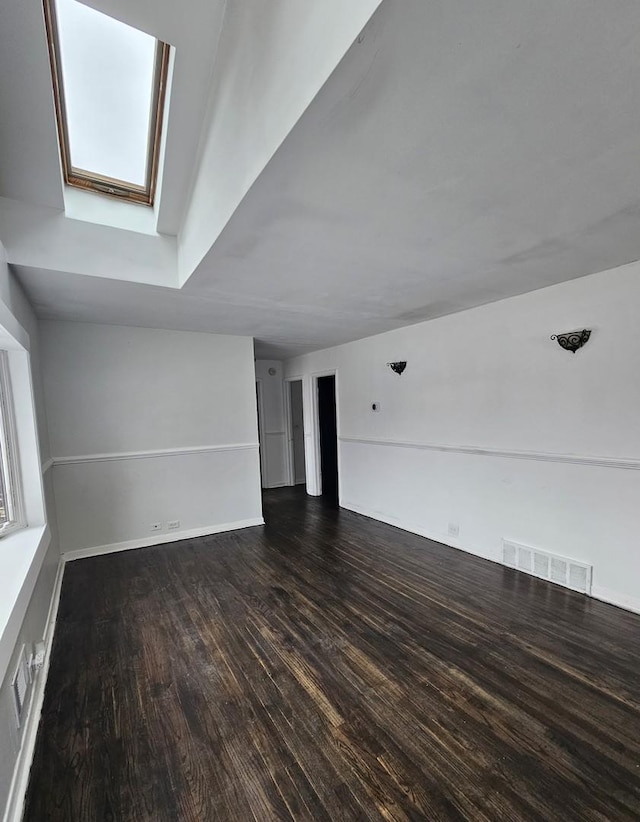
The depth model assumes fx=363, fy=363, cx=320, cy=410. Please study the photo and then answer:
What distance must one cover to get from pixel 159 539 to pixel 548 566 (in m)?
3.79

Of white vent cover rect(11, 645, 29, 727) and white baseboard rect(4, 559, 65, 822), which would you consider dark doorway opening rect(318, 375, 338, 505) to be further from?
white vent cover rect(11, 645, 29, 727)

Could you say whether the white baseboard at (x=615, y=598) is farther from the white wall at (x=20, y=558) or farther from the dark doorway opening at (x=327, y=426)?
the dark doorway opening at (x=327, y=426)

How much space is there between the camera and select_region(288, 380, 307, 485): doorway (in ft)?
22.6

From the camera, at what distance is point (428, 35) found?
0.84 meters

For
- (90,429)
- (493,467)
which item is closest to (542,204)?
(493,467)

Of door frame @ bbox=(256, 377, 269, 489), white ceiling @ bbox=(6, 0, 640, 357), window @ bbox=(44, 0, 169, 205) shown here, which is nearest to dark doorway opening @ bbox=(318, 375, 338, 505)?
door frame @ bbox=(256, 377, 269, 489)

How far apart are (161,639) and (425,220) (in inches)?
114

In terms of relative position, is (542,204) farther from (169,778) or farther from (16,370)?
(16,370)

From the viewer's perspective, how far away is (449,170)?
1.33 m

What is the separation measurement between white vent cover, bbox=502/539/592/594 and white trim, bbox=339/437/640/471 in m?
0.76

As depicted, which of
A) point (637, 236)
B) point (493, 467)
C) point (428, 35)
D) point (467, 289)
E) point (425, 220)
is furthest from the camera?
point (493, 467)

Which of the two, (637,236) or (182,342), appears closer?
(637,236)

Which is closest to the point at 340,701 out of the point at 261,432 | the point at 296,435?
the point at 261,432

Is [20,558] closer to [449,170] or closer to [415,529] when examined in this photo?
[449,170]
